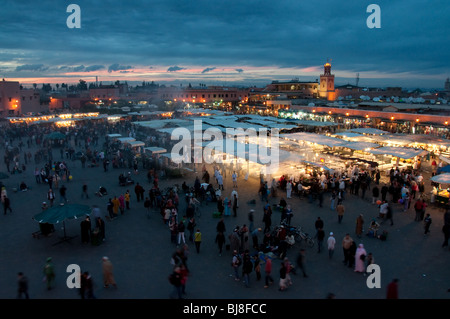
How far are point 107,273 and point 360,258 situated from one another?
5.66 meters

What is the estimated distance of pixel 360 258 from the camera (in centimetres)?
735

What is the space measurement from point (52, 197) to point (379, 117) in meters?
A: 25.5

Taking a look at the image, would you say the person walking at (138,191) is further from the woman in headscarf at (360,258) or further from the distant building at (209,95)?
the distant building at (209,95)

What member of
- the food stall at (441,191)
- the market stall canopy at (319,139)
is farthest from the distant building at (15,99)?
the food stall at (441,191)

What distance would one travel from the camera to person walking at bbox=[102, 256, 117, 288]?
6684mm

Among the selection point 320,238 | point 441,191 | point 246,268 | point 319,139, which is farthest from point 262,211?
point 319,139

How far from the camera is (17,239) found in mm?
9227

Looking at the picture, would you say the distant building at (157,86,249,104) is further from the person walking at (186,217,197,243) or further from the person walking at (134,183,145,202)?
the person walking at (186,217,197,243)

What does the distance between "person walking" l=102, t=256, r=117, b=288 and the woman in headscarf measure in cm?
551

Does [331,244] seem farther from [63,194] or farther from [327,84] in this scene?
[327,84]

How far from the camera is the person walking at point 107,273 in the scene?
6.68 meters

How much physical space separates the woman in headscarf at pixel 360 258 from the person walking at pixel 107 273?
5513mm
